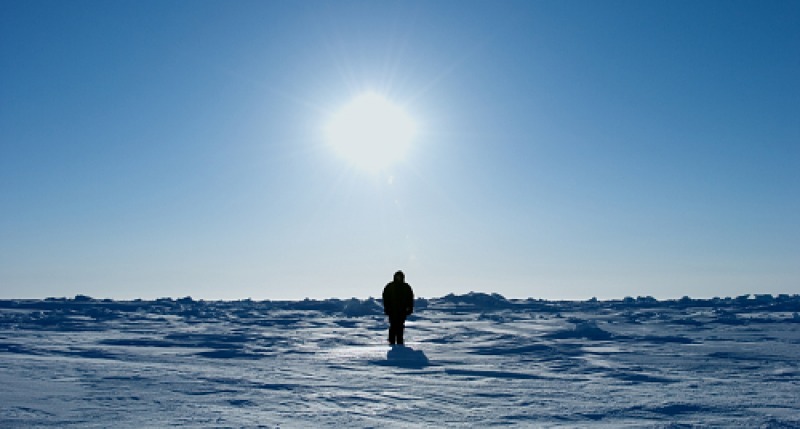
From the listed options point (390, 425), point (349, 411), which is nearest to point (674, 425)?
point (390, 425)

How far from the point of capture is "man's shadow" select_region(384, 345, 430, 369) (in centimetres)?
830

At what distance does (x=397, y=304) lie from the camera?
41.6 ft

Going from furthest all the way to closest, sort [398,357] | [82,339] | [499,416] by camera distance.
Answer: [82,339] < [398,357] < [499,416]

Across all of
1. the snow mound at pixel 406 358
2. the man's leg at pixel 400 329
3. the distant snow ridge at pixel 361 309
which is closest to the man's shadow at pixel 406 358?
the snow mound at pixel 406 358

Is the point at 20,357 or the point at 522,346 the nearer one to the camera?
the point at 20,357

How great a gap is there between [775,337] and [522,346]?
6.45m

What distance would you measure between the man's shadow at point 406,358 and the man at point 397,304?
1.96m

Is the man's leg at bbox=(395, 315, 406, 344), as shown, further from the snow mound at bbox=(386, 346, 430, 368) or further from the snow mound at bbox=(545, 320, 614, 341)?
the snow mound at bbox=(545, 320, 614, 341)

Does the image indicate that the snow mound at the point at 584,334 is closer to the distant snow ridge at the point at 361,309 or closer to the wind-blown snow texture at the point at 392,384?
the wind-blown snow texture at the point at 392,384

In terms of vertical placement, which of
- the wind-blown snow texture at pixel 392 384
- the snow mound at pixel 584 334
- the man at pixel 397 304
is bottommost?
the wind-blown snow texture at pixel 392 384

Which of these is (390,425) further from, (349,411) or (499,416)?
(499,416)

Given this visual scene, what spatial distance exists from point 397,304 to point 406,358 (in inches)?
147

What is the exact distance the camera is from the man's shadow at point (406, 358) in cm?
830

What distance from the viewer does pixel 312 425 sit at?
4.39 m
